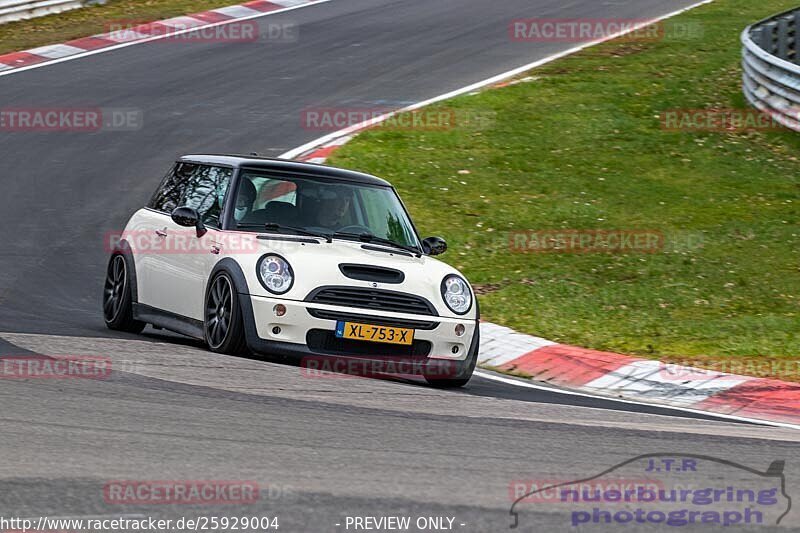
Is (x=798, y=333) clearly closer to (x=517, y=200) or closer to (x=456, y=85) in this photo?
(x=517, y=200)

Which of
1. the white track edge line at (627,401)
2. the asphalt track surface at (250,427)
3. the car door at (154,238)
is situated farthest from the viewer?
the car door at (154,238)

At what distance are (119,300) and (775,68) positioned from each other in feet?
42.6

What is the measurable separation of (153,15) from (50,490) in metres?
23.3

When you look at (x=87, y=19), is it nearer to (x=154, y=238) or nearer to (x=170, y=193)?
(x=170, y=193)

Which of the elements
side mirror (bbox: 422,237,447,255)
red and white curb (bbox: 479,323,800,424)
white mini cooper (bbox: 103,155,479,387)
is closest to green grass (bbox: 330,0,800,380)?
red and white curb (bbox: 479,323,800,424)

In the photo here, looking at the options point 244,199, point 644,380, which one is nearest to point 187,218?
point 244,199

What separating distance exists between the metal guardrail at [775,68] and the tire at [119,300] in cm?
1214

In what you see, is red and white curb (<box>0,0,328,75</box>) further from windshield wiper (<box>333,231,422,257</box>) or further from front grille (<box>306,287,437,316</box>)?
front grille (<box>306,287,437,316</box>)

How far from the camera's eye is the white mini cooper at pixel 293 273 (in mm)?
8484

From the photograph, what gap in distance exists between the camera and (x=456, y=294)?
8.99 metres

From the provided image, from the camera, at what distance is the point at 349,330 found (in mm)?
8461

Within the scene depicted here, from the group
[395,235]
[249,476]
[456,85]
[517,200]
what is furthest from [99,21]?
[249,476]

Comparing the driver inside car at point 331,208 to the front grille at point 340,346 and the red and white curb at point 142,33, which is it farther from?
the red and white curb at point 142,33

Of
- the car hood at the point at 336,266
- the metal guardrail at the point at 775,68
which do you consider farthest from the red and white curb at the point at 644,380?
the metal guardrail at the point at 775,68
